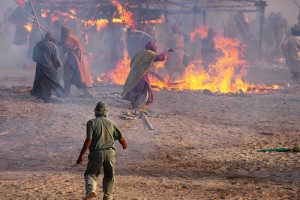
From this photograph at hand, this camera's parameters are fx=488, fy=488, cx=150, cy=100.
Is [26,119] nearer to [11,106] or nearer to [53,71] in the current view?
[11,106]

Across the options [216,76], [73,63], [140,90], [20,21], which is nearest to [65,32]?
[73,63]

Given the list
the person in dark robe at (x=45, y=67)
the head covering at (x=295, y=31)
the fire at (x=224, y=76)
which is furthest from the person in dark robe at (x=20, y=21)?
the head covering at (x=295, y=31)

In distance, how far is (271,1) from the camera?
156 ft

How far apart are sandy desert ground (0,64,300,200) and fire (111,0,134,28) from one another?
5.52 meters

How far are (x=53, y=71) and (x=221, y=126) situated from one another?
4.87 metres

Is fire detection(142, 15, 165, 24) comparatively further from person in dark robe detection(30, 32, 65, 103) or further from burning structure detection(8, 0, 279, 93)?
person in dark robe detection(30, 32, 65, 103)

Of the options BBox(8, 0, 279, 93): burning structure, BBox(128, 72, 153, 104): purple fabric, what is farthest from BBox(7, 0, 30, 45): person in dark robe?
BBox(128, 72, 153, 104): purple fabric

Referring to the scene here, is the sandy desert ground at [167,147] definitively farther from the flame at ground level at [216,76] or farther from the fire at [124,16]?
the fire at [124,16]

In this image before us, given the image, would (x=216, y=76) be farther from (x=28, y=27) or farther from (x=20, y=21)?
(x=20, y=21)

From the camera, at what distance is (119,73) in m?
18.8

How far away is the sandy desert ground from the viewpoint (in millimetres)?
6141

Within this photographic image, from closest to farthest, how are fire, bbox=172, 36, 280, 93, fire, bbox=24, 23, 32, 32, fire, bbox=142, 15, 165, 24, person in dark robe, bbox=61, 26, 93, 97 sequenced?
person in dark robe, bbox=61, 26, 93, 97
fire, bbox=172, 36, 280, 93
fire, bbox=142, 15, 165, 24
fire, bbox=24, 23, 32, 32

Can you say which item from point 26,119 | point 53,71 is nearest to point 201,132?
point 26,119

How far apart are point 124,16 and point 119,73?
2699 mm
